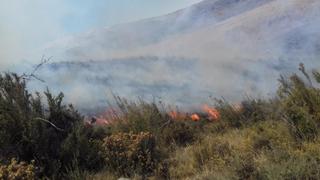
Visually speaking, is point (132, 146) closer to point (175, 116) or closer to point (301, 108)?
point (301, 108)

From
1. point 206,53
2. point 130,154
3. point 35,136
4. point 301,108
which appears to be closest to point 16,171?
point 35,136

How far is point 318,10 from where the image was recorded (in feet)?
90.2

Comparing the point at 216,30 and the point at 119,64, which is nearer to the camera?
the point at 119,64

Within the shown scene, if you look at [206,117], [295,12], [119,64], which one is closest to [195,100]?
[206,117]

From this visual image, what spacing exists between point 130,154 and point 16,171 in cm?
206

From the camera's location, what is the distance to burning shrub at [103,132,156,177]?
10086mm

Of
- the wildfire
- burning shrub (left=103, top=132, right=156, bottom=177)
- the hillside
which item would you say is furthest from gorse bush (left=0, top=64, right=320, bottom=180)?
the hillside

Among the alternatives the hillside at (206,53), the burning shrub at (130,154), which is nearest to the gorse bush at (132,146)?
the burning shrub at (130,154)

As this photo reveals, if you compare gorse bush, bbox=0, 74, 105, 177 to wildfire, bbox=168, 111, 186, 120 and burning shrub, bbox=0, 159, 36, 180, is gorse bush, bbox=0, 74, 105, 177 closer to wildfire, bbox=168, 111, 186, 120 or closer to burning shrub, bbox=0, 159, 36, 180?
burning shrub, bbox=0, 159, 36, 180

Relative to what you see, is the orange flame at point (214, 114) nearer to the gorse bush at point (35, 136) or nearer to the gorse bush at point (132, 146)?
the gorse bush at point (132, 146)

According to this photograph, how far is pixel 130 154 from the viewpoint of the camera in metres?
10.3

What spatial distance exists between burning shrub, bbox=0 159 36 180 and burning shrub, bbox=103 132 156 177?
1.53 m

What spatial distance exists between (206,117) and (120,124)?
3276 millimetres

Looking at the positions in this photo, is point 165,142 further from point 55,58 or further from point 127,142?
point 55,58
